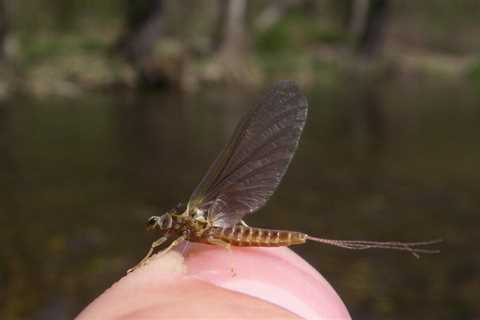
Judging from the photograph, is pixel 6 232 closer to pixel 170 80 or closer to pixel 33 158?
pixel 33 158

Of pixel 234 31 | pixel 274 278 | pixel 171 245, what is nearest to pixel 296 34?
pixel 234 31

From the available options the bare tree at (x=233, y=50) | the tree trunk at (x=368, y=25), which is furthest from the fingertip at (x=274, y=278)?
the tree trunk at (x=368, y=25)

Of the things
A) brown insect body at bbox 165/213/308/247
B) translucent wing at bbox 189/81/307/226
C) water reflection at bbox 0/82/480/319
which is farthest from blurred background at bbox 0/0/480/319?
brown insect body at bbox 165/213/308/247

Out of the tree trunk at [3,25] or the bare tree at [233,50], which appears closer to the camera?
the tree trunk at [3,25]

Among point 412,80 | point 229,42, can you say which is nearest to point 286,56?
point 229,42

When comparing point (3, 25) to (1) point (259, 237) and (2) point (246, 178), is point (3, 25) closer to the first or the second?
Answer: (2) point (246, 178)

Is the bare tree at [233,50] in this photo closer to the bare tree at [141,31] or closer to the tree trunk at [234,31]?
the tree trunk at [234,31]
